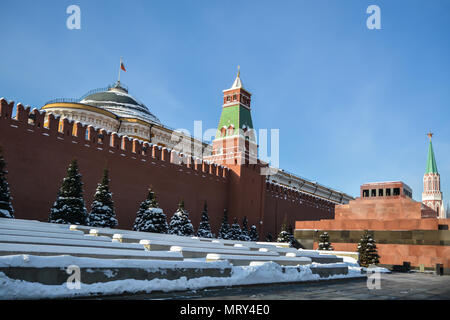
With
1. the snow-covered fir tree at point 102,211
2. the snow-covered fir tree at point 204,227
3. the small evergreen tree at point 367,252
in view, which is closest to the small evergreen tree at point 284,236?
the snow-covered fir tree at point 204,227

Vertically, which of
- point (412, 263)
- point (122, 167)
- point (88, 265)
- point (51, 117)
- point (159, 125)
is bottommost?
point (412, 263)

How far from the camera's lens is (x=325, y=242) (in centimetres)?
2188

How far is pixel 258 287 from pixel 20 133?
14866 millimetres

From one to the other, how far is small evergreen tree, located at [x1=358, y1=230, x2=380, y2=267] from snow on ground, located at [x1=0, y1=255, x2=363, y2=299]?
10750mm

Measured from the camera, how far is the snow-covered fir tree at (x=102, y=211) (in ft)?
61.2

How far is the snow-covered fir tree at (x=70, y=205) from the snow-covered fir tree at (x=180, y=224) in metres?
6.92

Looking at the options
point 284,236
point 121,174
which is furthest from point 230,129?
point 121,174

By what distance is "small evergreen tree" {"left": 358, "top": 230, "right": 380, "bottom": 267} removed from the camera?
1859 cm

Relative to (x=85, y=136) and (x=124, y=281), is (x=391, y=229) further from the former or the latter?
(x=124, y=281)

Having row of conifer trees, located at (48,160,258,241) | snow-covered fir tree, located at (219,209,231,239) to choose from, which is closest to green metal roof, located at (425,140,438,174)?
snow-covered fir tree, located at (219,209,231,239)

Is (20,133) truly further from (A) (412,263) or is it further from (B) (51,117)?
(A) (412,263)

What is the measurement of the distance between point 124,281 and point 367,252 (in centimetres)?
1519
